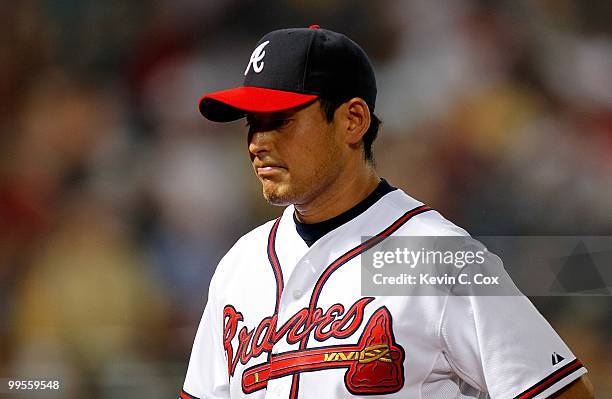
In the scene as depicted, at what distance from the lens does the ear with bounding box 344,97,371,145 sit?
1241mm

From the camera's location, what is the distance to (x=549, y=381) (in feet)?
3.59

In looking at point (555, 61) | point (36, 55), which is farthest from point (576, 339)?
point (36, 55)

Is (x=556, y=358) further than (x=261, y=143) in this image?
No

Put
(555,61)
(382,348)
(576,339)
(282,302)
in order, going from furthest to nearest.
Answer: (555,61), (576,339), (282,302), (382,348)

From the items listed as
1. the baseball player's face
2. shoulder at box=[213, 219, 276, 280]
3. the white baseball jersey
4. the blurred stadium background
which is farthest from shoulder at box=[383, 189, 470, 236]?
the blurred stadium background

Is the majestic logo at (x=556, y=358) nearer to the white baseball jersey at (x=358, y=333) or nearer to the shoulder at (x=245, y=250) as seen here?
the white baseball jersey at (x=358, y=333)

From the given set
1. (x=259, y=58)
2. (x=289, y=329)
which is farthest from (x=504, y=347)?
(x=259, y=58)

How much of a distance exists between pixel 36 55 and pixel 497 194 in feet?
4.26

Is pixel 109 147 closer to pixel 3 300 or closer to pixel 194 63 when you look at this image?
pixel 194 63

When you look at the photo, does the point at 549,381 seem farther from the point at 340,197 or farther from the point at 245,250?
the point at 245,250

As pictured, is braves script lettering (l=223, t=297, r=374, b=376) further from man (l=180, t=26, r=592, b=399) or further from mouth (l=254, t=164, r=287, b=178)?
mouth (l=254, t=164, r=287, b=178)

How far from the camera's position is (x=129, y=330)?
228 cm

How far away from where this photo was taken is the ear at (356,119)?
1.24 meters

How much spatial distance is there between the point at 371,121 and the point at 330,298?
273 millimetres
